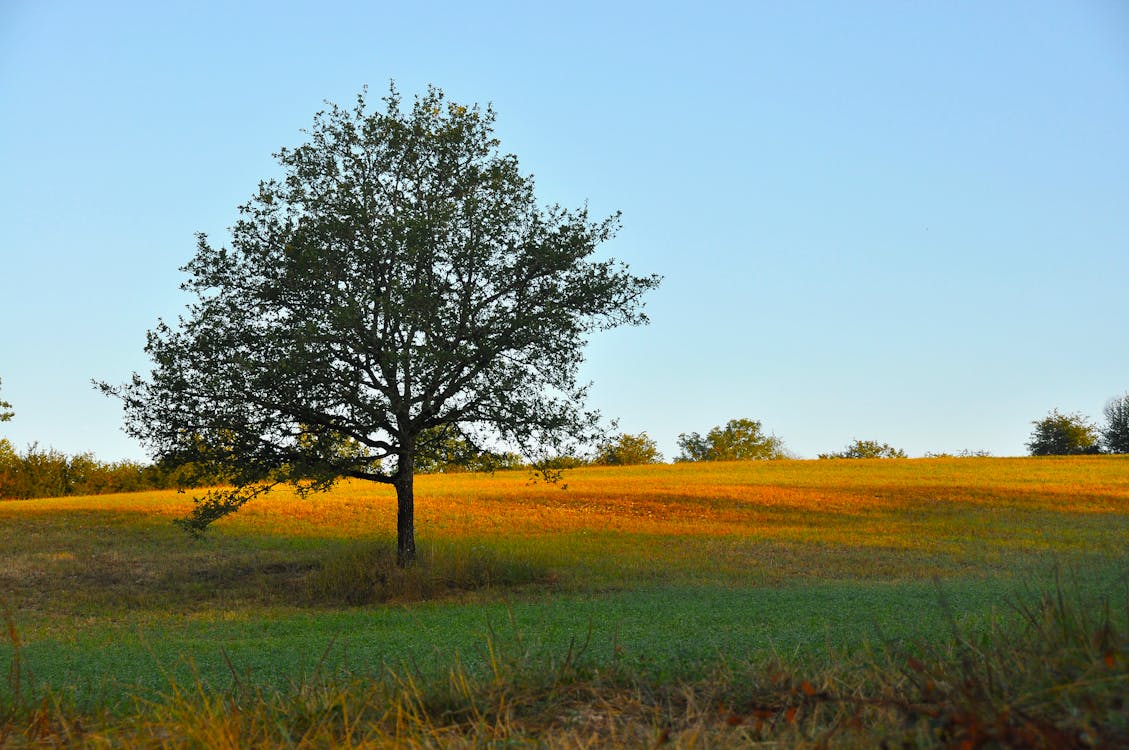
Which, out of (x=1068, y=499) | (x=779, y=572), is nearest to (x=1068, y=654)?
(x=779, y=572)

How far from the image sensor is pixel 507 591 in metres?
19.7

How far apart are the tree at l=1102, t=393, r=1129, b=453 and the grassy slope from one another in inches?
1508

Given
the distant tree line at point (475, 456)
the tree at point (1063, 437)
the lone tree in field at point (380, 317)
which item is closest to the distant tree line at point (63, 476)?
the distant tree line at point (475, 456)

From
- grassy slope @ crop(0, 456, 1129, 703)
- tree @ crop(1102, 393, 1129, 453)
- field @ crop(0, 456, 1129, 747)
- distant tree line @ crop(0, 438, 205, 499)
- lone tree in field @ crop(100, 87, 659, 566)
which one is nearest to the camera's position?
field @ crop(0, 456, 1129, 747)

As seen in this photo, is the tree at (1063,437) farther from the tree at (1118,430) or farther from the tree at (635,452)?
the tree at (635,452)

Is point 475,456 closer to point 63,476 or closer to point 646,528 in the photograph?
point 646,528

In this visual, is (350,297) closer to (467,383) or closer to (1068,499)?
(467,383)

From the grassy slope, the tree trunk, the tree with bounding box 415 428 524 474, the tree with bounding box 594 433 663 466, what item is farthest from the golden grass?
the tree with bounding box 594 433 663 466

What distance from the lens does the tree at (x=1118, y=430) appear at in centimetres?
7988

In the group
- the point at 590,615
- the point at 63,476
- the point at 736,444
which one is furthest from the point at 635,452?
the point at 590,615

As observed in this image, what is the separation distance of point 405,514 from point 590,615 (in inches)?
424

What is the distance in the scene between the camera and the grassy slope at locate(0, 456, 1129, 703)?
9133 millimetres

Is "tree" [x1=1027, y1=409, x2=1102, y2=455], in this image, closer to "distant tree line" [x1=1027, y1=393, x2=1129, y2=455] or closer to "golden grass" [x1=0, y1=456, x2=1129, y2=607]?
"distant tree line" [x1=1027, y1=393, x2=1129, y2=455]

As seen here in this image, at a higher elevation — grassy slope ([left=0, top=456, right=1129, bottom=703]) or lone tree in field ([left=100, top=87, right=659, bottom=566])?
lone tree in field ([left=100, top=87, right=659, bottom=566])
